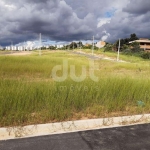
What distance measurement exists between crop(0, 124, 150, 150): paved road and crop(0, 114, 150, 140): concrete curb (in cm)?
24

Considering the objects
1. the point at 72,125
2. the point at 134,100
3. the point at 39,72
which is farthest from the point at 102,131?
the point at 39,72

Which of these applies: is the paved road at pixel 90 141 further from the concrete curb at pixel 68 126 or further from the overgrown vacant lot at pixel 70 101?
the overgrown vacant lot at pixel 70 101

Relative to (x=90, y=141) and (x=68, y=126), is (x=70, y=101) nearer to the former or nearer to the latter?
(x=68, y=126)

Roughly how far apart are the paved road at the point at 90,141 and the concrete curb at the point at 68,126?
24cm

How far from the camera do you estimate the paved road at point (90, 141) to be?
10.7 feet

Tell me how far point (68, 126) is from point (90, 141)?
2.42ft

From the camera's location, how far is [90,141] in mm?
3498

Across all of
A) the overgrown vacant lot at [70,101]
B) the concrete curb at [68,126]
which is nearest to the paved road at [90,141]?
the concrete curb at [68,126]

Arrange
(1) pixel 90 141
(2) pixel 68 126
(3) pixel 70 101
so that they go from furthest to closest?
(3) pixel 70 101 → (2) pixel 68 126 → (1) pixel 90 141

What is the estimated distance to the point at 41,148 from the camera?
319cm

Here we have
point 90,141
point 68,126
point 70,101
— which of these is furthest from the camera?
point 70,101

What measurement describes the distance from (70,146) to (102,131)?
0.90 metres

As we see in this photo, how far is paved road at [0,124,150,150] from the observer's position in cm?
327

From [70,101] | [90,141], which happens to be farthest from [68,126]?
[70,101]
